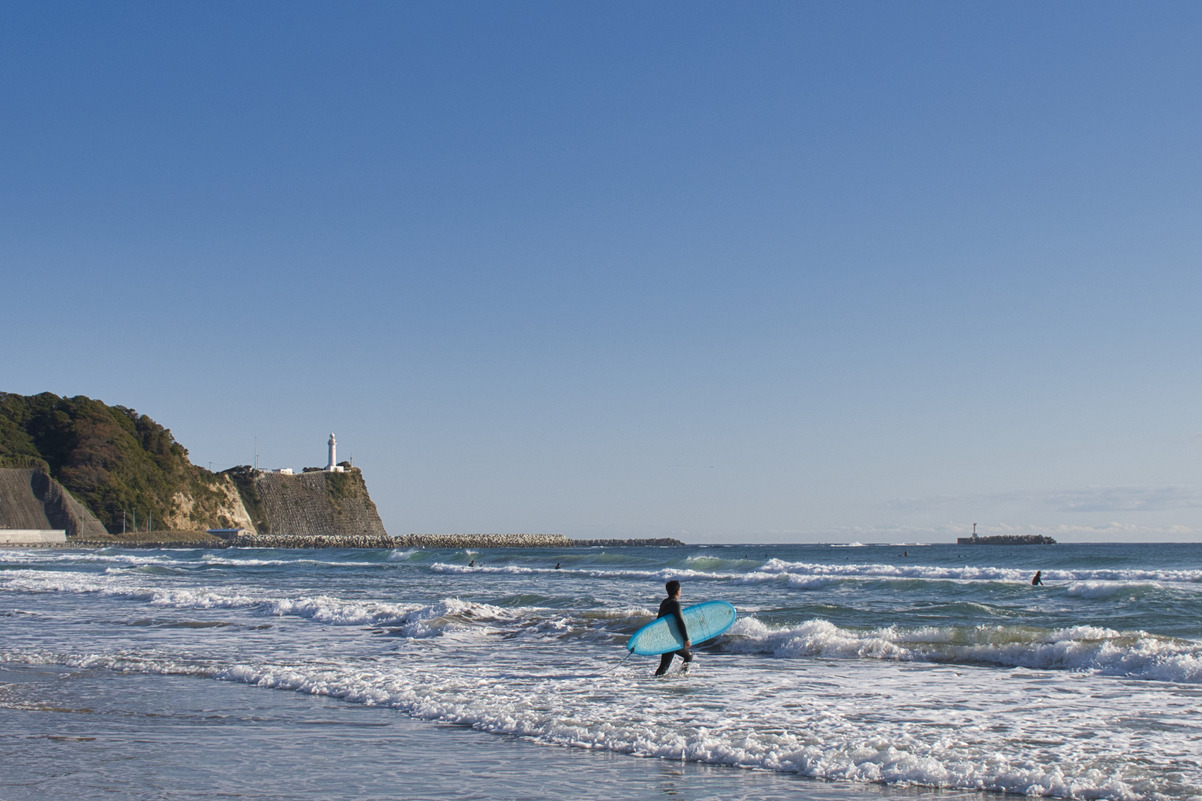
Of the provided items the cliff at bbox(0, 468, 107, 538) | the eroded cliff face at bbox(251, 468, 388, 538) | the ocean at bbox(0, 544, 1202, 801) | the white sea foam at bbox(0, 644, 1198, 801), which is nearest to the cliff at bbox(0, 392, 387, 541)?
the cliff at bbox(0, 468, 107, 538)

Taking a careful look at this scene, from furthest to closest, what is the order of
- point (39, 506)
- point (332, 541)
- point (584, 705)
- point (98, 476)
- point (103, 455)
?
point (332, 541) → point (103, 455) → point (98, 476) → point (39, 506) → point (584, 705)

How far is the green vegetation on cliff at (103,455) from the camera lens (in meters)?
108

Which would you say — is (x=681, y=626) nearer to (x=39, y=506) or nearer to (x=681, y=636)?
(x=681, y=636)

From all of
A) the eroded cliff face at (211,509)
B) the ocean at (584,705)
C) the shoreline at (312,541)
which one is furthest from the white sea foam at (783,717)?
the eroded cliff face at (211,509)

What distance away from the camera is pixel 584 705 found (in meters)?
10.9

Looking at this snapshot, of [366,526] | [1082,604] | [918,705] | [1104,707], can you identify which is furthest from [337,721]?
[366,526]

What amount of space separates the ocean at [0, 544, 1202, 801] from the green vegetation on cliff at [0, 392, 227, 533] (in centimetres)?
9658

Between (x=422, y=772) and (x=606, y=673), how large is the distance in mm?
5909

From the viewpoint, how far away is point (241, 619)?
2128 cm

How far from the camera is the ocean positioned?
764 cm

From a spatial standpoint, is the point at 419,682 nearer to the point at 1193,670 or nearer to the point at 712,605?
the point at 712,605

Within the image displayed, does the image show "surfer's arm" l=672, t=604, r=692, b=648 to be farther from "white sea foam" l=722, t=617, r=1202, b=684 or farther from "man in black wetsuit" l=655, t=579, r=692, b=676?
"white sea foam" l=722, t=617, r=1202, b=684

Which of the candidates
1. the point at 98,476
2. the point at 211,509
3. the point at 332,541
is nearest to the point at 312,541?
the point at 332,541

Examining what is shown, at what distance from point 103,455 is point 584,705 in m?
114
